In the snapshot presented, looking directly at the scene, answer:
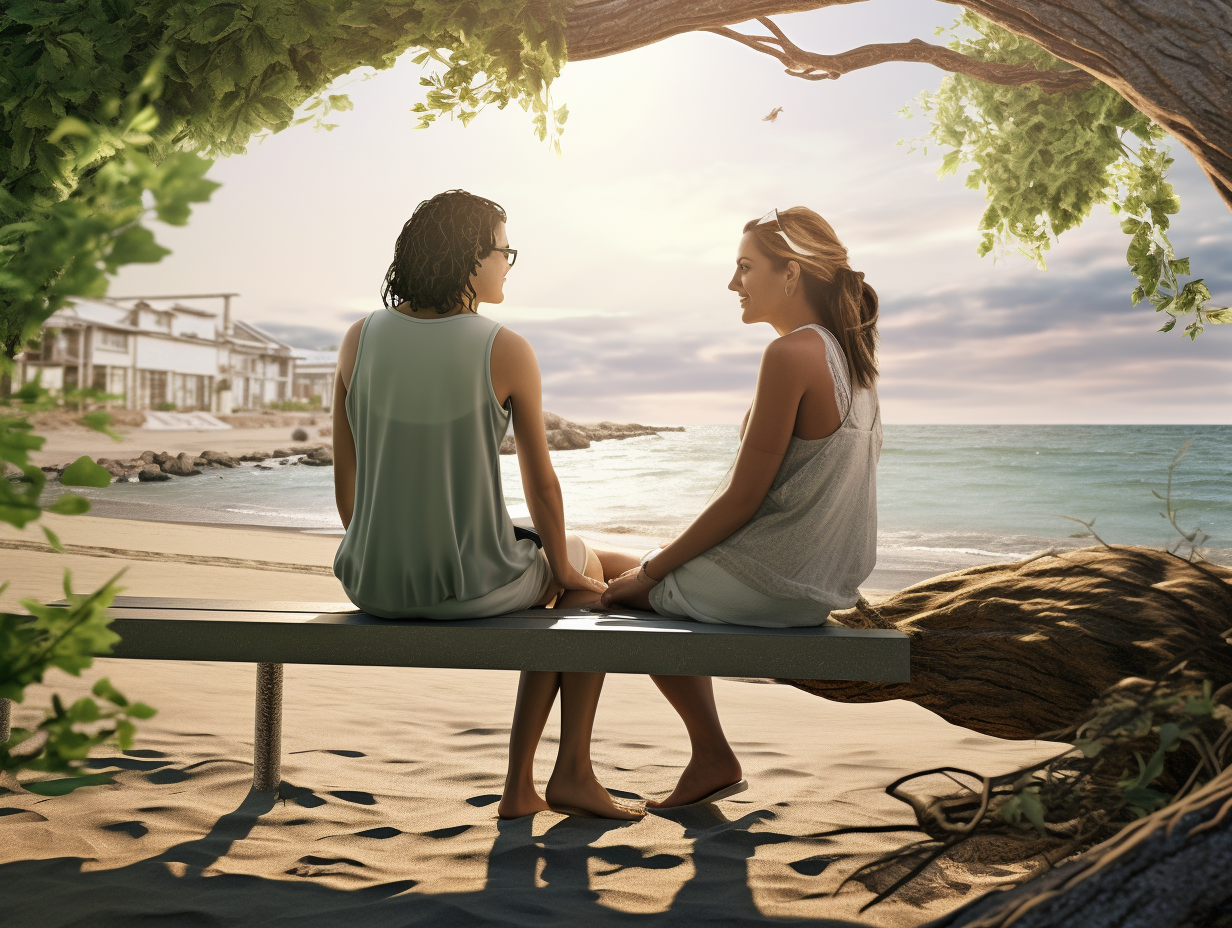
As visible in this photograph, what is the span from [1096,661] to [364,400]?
2429 millimetres

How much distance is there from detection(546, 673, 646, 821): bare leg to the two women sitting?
1.12 ft

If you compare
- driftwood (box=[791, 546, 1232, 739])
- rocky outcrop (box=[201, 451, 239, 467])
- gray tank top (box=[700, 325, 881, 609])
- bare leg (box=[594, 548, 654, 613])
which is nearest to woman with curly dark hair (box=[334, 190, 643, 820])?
bare leg (box=[594, 548, 654, 613])

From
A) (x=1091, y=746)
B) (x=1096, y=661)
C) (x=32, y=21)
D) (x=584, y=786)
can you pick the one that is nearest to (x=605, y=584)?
(x=584, y=786)

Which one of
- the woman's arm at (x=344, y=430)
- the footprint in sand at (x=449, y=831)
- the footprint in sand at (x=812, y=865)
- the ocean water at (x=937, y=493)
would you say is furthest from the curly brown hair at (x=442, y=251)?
the ocean water at (x=937, y=493)

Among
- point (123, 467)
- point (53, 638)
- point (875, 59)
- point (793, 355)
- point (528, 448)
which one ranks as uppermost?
point (875, 59)

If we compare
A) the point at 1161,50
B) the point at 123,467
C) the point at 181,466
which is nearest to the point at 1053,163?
the point at 1161,50

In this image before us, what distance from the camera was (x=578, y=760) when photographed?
2750 mm

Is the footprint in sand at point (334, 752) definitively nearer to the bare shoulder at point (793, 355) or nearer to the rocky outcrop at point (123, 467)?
the bare shoulder at point (793, 355)

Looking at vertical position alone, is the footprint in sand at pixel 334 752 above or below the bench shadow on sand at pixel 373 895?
below

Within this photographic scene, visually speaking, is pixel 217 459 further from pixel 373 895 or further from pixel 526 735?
pixel 373 895

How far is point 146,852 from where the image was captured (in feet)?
8.33

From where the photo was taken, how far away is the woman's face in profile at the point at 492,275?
97.2 inches

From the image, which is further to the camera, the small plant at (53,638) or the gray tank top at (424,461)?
the gray tank top at (424,461)

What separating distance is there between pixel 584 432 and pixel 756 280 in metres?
32.9
